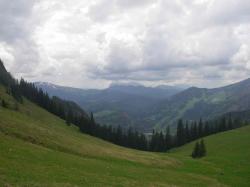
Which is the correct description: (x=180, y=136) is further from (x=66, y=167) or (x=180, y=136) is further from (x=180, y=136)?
(x=66, y=167)

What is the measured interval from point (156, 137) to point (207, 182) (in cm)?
12264

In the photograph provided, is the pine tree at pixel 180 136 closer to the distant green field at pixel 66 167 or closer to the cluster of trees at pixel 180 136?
the cluster of trees at pixel 180 136

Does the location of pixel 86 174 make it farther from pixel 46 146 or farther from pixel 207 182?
pixel 207 182

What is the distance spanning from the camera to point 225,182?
47.2 meters

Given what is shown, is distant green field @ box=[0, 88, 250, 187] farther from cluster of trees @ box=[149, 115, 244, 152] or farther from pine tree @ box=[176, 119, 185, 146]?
pine tree @ box=[176, 119, 185, 146]

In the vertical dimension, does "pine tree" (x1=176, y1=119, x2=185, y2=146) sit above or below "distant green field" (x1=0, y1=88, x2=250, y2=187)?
below

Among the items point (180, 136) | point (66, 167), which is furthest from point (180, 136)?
point (66, 167)

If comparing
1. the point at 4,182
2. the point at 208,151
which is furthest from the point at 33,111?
the point at 4,182

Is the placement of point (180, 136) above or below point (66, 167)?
below

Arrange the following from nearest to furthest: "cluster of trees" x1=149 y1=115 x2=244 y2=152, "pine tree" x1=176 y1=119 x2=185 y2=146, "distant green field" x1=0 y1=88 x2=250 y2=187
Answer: "distant green field" x1=0 y1=88 x2=250 y2=187, "cluster of trees" x1=149 y1=115 x2=244 y2=152, "pine tree" x1=176 y1=119 x2=185 y2=146

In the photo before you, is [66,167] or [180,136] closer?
[66,167]

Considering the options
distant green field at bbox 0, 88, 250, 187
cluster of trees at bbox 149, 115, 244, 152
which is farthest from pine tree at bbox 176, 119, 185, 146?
distant green field at bbox 0, 88, 250, 187

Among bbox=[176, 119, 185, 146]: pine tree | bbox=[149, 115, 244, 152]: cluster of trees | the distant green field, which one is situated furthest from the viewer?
bbox=[176, 119, 185, 146]: pine tree

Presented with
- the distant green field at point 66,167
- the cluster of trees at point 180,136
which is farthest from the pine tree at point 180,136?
the distant green field at point 66,167
